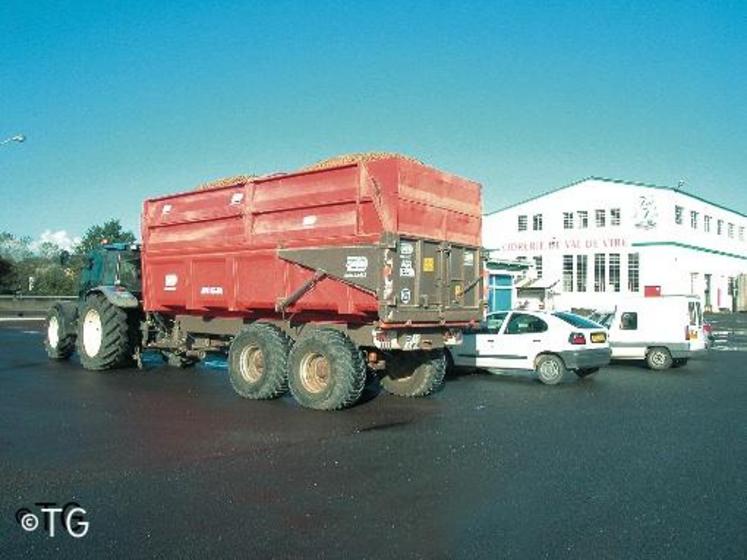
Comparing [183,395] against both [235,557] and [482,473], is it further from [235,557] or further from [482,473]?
[235,557]

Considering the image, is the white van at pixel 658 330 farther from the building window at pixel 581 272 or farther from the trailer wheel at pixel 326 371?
the building window at pixel 581 272

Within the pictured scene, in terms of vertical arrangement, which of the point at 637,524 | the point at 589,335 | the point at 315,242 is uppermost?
the point at 315,242

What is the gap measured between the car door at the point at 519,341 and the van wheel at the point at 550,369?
0.50 feet

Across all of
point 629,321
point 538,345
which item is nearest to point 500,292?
point 629,321

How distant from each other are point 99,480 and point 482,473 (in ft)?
11.1

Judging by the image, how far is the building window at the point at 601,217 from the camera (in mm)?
50344

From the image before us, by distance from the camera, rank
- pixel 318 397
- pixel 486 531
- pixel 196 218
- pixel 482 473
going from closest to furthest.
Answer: pixel 486 531 → pixel 482 473 → pixel 318 397 → pixel 196 218

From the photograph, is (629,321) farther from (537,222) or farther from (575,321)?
(537,222)

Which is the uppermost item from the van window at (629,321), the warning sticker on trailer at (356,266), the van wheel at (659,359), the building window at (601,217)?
the building window at (601,217)

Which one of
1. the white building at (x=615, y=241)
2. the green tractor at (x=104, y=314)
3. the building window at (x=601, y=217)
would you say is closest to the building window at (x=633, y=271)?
the white building at (x=615, y=241)

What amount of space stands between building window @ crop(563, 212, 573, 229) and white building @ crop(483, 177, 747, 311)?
0.08m

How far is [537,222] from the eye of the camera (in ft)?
179

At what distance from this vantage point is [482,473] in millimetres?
6344

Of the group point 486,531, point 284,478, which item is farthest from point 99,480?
point 486,531
